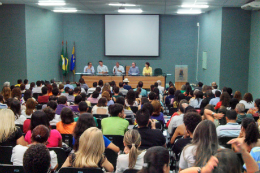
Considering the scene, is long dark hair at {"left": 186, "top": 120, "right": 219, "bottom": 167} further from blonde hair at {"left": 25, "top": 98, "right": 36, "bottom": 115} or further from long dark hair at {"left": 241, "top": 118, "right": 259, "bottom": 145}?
blonde hair at {"left": 25, "top": 98, "right": 36, "bottom": 115}

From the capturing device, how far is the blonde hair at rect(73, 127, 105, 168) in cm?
298

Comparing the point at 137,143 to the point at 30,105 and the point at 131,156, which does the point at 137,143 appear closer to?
the point at 131,156

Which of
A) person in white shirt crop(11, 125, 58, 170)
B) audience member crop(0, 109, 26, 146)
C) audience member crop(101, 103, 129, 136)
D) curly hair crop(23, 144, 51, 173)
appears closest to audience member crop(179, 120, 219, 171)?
curly hair crop(23, 144, 51, 173)

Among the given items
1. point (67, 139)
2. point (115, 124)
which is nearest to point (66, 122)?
point (67, 139)

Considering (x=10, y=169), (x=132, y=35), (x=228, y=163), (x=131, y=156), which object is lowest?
(x=10, y=169)

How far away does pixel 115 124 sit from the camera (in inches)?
188

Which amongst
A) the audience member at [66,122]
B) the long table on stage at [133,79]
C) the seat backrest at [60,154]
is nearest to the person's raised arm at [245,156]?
the seat backrest at [60,154]

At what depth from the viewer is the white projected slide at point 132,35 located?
17.0m

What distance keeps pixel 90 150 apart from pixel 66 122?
6.00ft

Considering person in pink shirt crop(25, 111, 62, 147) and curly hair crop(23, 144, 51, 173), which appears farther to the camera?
person in pink shirt crop(25, 111, 62, 147)

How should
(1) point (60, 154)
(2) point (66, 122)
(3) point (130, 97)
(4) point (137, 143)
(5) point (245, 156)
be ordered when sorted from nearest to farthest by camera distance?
(5) point (245, 156) < (4) point (137, 143) < (1) point (60, 154) < (2) point (66, 122) < (3) point (130, 97)

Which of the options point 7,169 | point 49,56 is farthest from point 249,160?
point 49,56

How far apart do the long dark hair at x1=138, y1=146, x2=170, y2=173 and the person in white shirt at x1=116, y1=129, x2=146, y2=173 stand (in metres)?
1.00

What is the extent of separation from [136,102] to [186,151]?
4370 millimetres
